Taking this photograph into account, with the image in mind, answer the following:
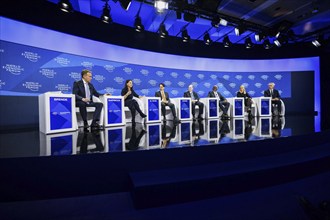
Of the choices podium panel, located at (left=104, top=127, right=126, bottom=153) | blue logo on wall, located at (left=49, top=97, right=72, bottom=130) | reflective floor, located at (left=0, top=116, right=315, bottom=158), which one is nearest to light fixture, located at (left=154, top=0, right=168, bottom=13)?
blue logo on wall, located at (left=49, top=97, right=72, bottom=130)

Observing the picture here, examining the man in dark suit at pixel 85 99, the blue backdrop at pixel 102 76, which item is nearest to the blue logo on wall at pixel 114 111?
the man in dark suit at pixel 85 99

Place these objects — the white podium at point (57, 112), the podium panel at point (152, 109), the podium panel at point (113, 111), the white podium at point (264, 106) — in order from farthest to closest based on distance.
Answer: the white podium at point (264, 106)
the podium panel at point (152, 109)
the podium panel at point (113, 111)
the white podium at point (57, 112)

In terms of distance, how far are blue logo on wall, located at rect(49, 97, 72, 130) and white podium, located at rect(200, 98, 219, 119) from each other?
378cm

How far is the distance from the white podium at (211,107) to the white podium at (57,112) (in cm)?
371

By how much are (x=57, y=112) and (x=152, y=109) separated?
2.11 metres

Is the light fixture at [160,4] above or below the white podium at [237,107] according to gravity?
above

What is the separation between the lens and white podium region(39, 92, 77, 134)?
9.17ft

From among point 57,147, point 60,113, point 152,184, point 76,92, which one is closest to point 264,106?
point 76,92

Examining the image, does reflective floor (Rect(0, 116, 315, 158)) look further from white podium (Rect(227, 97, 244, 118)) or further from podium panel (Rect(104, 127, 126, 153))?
white podium (Rect(227, 97, 244, 118))

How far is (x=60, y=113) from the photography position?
2.93 meters

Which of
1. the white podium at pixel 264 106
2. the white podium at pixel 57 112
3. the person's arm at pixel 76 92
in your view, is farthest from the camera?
the white podium at pixel 264 106

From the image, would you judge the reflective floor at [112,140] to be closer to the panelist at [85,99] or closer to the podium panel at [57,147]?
the podium panel at [57,147]

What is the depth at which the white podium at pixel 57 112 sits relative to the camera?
2.79 m

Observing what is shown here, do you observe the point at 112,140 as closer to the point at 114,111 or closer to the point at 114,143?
the point at 114,143
